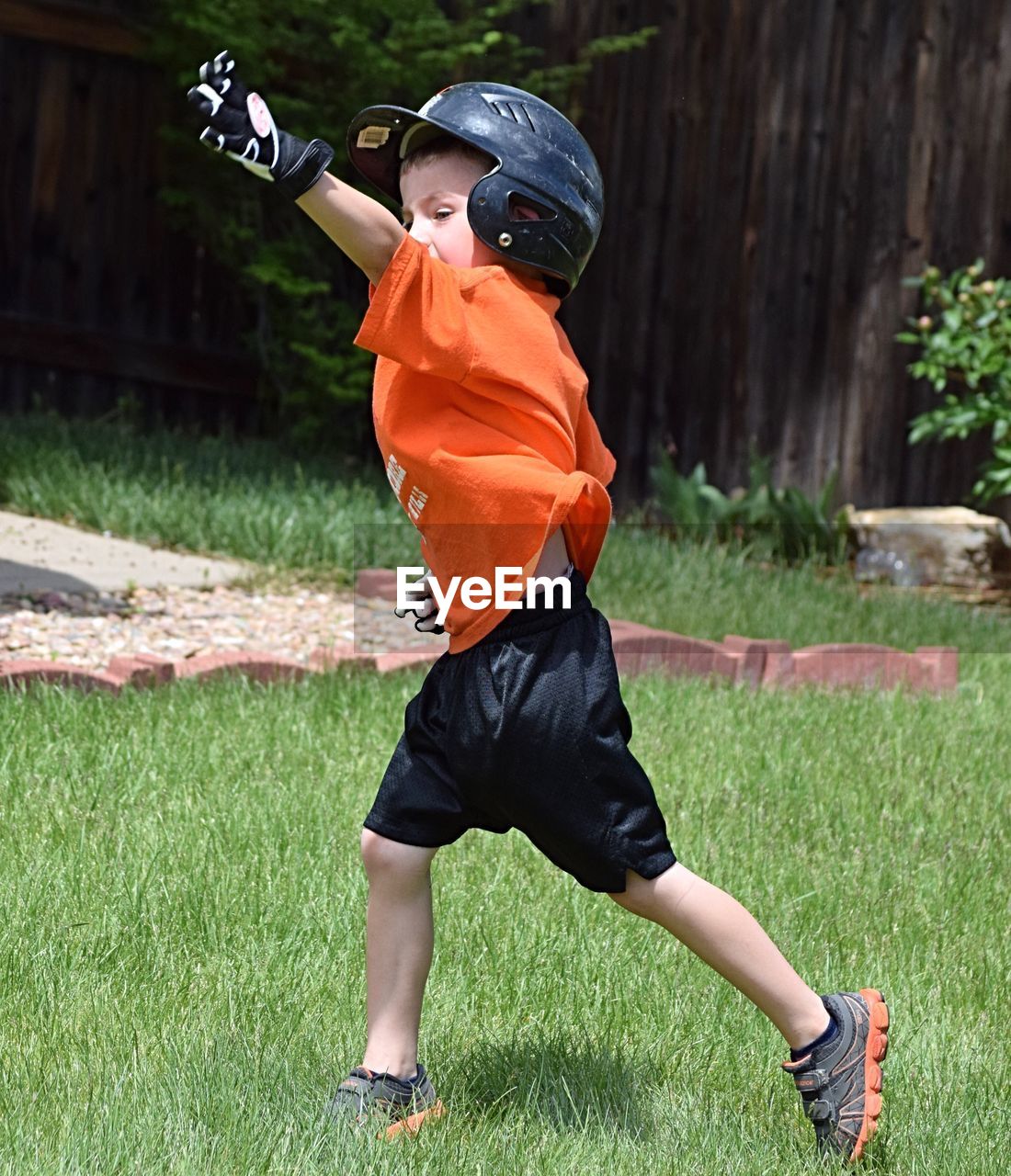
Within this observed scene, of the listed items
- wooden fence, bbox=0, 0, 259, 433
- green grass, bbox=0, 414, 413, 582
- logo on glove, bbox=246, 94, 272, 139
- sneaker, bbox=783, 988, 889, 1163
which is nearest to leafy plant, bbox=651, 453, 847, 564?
green grass, bbox=0, 414, 413, 582

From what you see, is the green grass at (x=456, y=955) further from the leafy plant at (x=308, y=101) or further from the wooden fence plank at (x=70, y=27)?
the wooden fence plank at (x=70, y=27)

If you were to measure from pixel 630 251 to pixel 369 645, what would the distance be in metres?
4.20

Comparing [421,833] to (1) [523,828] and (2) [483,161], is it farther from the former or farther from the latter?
(2) [483,161]

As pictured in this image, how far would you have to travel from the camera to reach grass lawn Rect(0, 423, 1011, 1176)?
2.21m

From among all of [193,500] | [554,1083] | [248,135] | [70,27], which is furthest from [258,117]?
[70,27]

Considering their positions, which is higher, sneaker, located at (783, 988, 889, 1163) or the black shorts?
the black shorts

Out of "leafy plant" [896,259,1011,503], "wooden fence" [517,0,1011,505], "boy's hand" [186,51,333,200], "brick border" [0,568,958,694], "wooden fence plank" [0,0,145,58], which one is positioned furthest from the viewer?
"wooden fence plank" [0,0,145,58]

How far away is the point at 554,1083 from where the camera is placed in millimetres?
2391

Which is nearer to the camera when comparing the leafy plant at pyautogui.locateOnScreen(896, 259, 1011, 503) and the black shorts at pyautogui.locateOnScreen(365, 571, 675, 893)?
the black shorts at pyautogui.locateOnScreen(365, 571, 675, 893)

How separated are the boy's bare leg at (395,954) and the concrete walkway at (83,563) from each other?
3.65 m

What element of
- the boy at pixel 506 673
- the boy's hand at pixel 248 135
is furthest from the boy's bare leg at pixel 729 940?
the boy's hand at pixel 248 135

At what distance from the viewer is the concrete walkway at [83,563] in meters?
5.77

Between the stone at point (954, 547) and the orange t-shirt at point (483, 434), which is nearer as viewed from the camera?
the orange t-shirt at point (483, 434)

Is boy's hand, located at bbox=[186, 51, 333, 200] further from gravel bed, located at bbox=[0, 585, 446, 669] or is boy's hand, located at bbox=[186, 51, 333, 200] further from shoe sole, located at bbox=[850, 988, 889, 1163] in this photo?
gravel bed, located at bbox=[0, 585, 446, 669]
